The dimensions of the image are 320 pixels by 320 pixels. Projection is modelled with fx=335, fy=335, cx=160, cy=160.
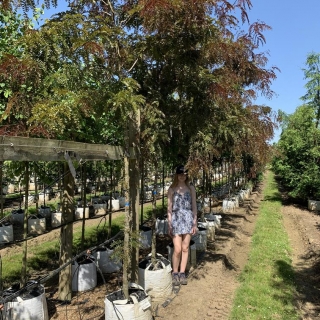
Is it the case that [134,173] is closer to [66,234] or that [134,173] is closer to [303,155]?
[66,234]

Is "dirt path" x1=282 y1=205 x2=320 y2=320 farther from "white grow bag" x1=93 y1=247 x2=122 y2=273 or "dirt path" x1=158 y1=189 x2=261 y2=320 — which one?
"white grow bag" x1=93 y1=247 x2=122 y2=273

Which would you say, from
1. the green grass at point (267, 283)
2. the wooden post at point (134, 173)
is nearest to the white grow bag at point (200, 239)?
the green grass at point (267, 283)

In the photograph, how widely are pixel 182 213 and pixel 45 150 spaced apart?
98.8 inches

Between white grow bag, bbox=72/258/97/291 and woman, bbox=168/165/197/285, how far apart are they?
1.19 m

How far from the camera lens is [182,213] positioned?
4.57 metres

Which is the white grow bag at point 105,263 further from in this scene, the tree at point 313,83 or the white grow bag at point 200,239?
the tree at point 313,83

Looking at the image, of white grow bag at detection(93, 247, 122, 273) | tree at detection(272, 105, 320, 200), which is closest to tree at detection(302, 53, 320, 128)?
tree at detection(272, 105, 320, 200)

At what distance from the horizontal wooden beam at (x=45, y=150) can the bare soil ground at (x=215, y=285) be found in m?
1.39

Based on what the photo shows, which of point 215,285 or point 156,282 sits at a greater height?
point 156,282

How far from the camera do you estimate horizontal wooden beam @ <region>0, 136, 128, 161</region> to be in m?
2.13

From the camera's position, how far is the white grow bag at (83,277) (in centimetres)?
479

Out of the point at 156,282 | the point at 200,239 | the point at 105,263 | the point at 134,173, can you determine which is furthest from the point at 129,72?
the point at 200,239

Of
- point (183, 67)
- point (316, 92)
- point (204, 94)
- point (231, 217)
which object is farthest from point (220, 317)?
point (316, 92)

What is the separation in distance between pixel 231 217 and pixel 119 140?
24.6ft
